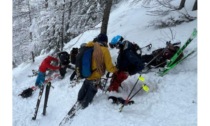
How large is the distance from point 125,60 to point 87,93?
4.36ft

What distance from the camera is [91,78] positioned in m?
7.00

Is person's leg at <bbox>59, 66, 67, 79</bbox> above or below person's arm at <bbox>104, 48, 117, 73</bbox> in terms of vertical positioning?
Answer: below

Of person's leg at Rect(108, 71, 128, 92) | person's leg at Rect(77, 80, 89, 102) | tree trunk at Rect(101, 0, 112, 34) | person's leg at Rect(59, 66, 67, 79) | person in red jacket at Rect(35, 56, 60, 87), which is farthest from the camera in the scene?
tree trunk at Rect(101, 0, 112, 34)

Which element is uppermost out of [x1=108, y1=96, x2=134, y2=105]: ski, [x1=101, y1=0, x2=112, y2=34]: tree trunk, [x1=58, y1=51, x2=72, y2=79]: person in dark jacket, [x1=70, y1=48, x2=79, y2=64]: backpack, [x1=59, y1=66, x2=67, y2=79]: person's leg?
[x1=101, y1=0, x2=112, y2=34]: tree trunk

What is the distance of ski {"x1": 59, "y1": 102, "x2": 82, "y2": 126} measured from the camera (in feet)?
23.6

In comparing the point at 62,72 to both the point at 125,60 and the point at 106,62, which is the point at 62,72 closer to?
the point at 125,60

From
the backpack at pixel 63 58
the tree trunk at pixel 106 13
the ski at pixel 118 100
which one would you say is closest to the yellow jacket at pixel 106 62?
the ski at pixel 118 100

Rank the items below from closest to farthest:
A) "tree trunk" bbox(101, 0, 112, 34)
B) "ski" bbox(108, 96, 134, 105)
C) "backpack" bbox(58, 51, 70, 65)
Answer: "ski" bbox(108, 96, 134, 105) < "backpack" bbox(58, 51, 70, 65) < "tree trunk" bbox(101, 0, 112, 34)

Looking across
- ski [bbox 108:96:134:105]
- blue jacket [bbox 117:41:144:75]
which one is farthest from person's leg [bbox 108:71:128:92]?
ski [bbox 108:96:134:105]

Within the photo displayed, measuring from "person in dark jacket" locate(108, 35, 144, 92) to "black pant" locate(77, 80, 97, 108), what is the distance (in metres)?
0.75

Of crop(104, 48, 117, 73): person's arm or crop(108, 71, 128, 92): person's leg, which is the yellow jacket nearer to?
crop(104, 48, 117, 73): person's arm

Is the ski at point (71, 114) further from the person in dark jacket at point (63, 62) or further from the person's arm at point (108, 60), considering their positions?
the person in dark jacket at point (63, 62)

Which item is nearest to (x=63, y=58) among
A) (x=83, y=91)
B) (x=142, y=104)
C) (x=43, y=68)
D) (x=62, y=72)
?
(x=62, y=72)

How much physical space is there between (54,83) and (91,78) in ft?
11.9
